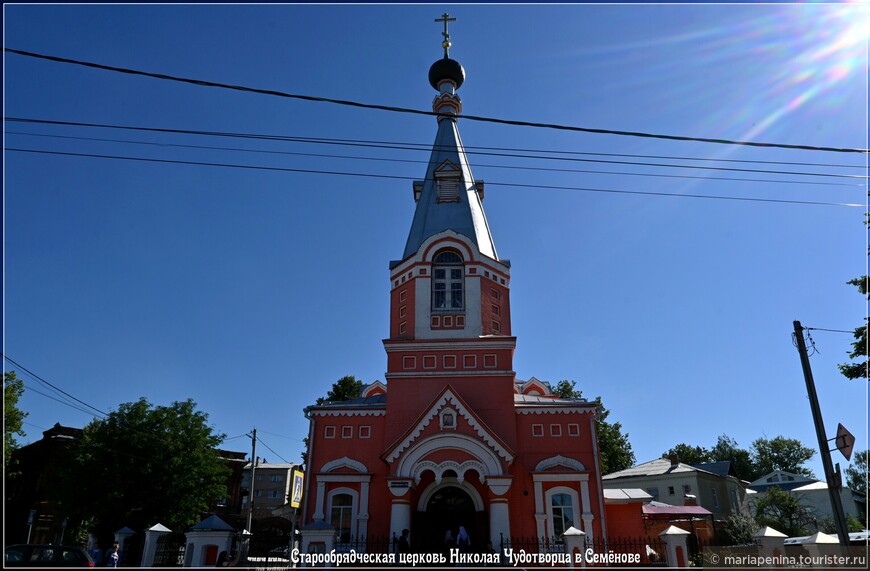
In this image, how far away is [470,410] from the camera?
20125 millimetres

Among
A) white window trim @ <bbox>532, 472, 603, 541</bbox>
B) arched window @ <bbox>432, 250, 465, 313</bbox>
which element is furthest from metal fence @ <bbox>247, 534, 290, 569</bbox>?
arched window @ <bbox>432, 250, 465, 313</bbox>

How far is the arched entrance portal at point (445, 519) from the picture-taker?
19.7 m

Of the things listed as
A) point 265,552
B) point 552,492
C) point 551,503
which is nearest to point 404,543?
point 265,552

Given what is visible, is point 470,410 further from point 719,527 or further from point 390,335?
point 719,527

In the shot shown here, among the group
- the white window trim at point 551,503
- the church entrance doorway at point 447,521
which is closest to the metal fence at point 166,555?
the church entrance doorway at point 447,521

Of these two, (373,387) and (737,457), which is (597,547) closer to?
(373,387)

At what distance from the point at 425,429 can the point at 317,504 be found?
463cm

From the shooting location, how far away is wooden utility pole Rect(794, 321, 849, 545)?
1287 centimetres

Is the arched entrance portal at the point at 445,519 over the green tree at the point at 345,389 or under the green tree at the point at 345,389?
under

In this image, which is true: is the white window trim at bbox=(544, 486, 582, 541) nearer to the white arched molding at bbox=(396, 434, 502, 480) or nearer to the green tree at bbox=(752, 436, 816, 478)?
the white arched molding at bbox=(396, 434, 502, 480)

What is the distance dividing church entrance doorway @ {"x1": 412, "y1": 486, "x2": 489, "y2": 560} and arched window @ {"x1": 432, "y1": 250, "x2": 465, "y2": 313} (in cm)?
672

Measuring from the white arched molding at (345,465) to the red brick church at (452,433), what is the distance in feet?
0.13

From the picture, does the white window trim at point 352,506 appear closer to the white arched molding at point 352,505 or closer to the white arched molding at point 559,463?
the white arched molding at point 352,505

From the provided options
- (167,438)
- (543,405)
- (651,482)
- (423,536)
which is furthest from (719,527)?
(167,438)
